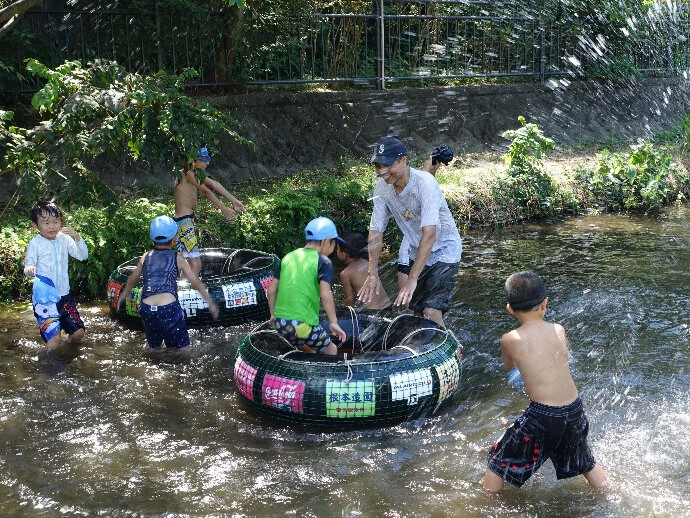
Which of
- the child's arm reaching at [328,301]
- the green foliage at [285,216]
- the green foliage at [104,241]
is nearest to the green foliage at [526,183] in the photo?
the green foliage at [285,216]

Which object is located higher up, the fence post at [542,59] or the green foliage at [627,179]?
the fence post at [542,59]

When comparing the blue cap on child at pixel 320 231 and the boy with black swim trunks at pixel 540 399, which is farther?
the blue cap on child at pixel 320 231

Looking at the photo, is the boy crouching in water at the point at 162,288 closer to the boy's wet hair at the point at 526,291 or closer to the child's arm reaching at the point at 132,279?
the child's arm reaching at the point at 132,279

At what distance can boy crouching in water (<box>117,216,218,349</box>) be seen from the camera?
24.1 feet

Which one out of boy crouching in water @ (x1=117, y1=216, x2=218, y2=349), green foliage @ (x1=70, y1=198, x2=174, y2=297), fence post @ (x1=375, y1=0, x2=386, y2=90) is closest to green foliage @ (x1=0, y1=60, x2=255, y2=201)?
boy crouching in water @ (x1=117, y1=216, x2=218, y2=349)

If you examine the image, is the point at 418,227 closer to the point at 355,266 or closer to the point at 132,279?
the point at 355,266

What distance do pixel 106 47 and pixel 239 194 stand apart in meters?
3.33

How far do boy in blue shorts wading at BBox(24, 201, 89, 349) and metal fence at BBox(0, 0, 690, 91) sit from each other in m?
4.36

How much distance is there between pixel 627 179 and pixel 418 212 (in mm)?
7754

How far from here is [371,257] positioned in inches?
273

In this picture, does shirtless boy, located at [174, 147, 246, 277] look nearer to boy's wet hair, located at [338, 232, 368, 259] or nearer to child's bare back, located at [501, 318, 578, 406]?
boy's wet hair, located at [338, 232, 368, 259]

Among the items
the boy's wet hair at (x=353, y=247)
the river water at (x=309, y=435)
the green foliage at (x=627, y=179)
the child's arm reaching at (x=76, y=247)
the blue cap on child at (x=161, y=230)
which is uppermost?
the blue cap on child at (x=161, y=230)

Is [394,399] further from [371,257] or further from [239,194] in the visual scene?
[239,194]

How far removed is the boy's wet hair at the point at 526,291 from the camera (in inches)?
185
